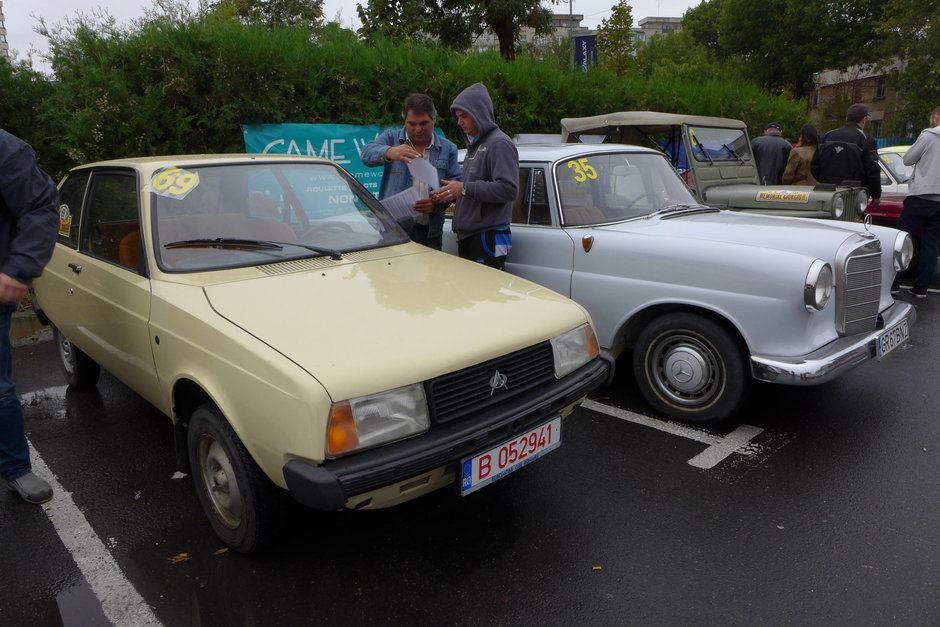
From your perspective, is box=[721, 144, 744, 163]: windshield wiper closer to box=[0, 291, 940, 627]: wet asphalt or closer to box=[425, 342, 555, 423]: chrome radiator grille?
box=[0, 291, 940, 627]: wet asphalt

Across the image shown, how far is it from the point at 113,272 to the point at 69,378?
195 cm

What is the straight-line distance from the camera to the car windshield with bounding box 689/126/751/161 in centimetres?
710

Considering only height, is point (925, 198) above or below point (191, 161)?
below

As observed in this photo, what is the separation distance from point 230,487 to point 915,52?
33.0m

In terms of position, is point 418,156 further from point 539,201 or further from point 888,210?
point 888,210

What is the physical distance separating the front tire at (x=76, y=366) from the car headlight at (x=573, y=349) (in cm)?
347

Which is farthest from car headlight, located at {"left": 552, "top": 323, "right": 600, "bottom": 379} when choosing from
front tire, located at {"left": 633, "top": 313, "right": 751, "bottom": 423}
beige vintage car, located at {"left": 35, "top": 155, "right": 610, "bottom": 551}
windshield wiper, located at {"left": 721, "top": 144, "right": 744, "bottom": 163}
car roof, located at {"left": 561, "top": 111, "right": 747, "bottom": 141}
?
windshield wiper, located at {"left": 721, "top": 144, "right": 744, "bottom": 163}

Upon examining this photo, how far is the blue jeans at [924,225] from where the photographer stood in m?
6.55

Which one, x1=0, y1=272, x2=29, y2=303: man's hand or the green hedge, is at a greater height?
the green hedge

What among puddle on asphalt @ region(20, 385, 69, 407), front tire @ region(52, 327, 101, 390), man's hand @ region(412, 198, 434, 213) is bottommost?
puddle on asphalt @ region(20, 385, 69, 407)

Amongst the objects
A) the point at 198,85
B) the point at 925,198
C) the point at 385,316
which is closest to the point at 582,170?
the point at 385,316

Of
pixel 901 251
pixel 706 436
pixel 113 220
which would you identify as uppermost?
pixel 113 220

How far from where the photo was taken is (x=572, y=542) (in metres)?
2.76

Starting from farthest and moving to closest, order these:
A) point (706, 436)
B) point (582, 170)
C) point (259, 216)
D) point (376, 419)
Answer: point (582, 170), point (706, 436), point (259, 216), point (376, 419)
